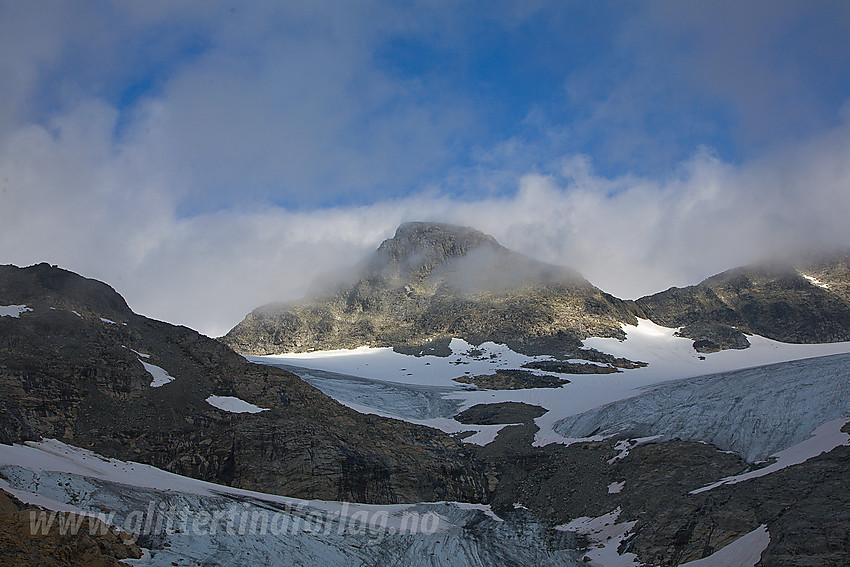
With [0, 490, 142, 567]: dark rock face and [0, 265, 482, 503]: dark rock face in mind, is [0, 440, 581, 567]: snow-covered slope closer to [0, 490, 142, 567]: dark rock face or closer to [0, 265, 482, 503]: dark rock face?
[0, 490, 142, 567]: dark rock face

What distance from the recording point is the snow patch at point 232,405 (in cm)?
4331

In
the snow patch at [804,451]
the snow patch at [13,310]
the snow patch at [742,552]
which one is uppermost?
the snow patch at [13,310]

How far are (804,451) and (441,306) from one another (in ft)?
388

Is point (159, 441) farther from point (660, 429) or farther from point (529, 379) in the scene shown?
point (529, 379)

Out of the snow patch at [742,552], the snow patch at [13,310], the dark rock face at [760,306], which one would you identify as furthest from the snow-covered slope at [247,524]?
the dark rock face at [760,306]

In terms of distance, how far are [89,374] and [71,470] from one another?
15818 millimetres

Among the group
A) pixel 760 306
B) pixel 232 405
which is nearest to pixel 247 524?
pixel 232 405

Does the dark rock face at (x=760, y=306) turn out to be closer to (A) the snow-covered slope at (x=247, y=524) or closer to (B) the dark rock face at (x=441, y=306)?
(B) the dark rock face at (x=441, y=306)

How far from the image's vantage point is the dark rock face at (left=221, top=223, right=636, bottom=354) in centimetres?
12562

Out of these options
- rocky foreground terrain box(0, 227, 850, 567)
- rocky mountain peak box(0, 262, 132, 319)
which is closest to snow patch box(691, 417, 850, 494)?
rocky foreground terrain box(0, 227, 850, 567)

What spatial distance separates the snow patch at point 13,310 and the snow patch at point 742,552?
161ft

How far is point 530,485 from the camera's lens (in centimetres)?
4400

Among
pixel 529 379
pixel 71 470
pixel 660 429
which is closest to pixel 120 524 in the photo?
pixel 71 470

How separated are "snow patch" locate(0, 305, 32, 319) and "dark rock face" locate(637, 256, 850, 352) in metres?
117
